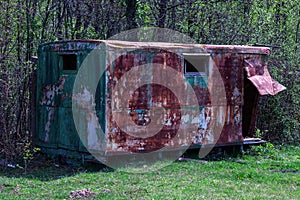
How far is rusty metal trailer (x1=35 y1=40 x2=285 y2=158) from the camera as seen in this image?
9.56m

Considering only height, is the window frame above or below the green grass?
above

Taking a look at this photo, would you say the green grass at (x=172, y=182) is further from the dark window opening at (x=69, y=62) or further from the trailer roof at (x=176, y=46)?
the trailer roof at (x=176, y=46)

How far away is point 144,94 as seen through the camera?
393 inches

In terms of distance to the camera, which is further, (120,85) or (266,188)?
(120,85)

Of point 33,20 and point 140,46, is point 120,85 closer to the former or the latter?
point 140,46

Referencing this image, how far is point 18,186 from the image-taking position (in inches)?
333

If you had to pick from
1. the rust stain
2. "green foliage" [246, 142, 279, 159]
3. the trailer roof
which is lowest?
"green foliage" [246, 142, 279, 159]

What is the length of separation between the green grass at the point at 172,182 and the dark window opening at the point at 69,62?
1.92 m

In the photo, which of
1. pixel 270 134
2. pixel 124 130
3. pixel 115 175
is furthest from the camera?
pixel 270 134

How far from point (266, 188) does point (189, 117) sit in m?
2.69

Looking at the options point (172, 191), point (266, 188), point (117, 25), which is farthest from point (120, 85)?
point (117, 25)

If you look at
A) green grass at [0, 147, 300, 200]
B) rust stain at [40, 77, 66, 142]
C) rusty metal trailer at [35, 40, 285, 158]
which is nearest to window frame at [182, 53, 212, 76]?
rusty metal trailer at [35, 40, 285, 158]

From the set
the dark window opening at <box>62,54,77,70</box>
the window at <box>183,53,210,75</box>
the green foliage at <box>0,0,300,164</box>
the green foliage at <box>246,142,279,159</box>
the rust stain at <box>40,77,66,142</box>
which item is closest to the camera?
the rust stain at <box>40,77,66,142</box>

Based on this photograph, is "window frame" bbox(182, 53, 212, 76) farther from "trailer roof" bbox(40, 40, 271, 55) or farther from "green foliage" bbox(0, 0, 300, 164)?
"green foliage" bbox(0, 0, 300, 164)
